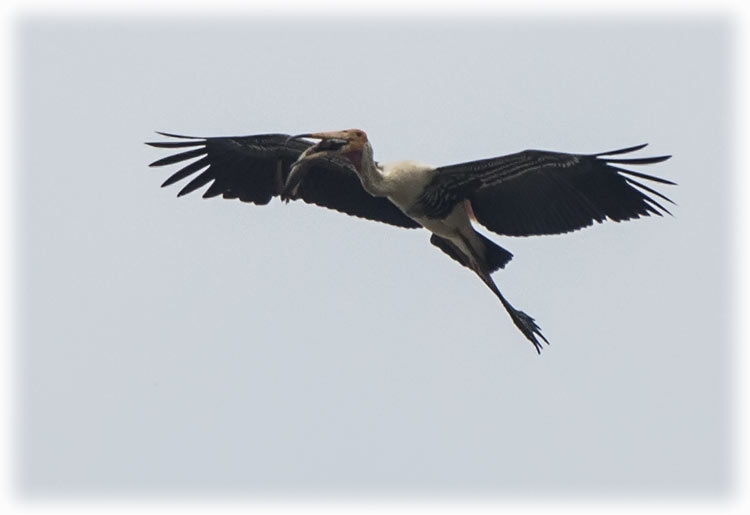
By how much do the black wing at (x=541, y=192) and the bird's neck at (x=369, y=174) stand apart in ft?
1.33

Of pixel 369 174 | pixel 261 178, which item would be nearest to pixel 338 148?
pixel 369 174

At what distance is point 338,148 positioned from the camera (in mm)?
13398

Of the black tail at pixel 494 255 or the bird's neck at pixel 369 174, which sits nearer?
the bird's neck at pixel 369 174

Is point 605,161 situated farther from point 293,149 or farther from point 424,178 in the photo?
point 293,149

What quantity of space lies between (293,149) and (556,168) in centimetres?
248

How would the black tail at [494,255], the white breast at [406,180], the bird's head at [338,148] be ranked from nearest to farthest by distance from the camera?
the bird's head at [338,148]
the white breast at [406,180]
the black tail at [494,255]

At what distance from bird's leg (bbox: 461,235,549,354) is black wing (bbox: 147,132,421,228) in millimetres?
934

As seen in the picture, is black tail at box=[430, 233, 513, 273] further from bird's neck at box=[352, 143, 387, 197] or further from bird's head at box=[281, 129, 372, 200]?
bird's head at box=[281, 129, 372, 200]

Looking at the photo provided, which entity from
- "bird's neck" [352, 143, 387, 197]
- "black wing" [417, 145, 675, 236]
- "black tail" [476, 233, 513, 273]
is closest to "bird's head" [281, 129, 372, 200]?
"bird's neck" [352, 143, 387, 197]

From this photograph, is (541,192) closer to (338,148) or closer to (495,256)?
(495,256)

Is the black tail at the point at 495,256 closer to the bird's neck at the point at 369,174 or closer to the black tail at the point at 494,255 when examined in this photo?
the black tail at the point at 494,255

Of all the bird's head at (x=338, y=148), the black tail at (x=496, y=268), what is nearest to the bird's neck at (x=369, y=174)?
the bird's head at (x=338, y=148)

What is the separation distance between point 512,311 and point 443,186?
1333 millimetres

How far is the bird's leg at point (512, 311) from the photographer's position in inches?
565
